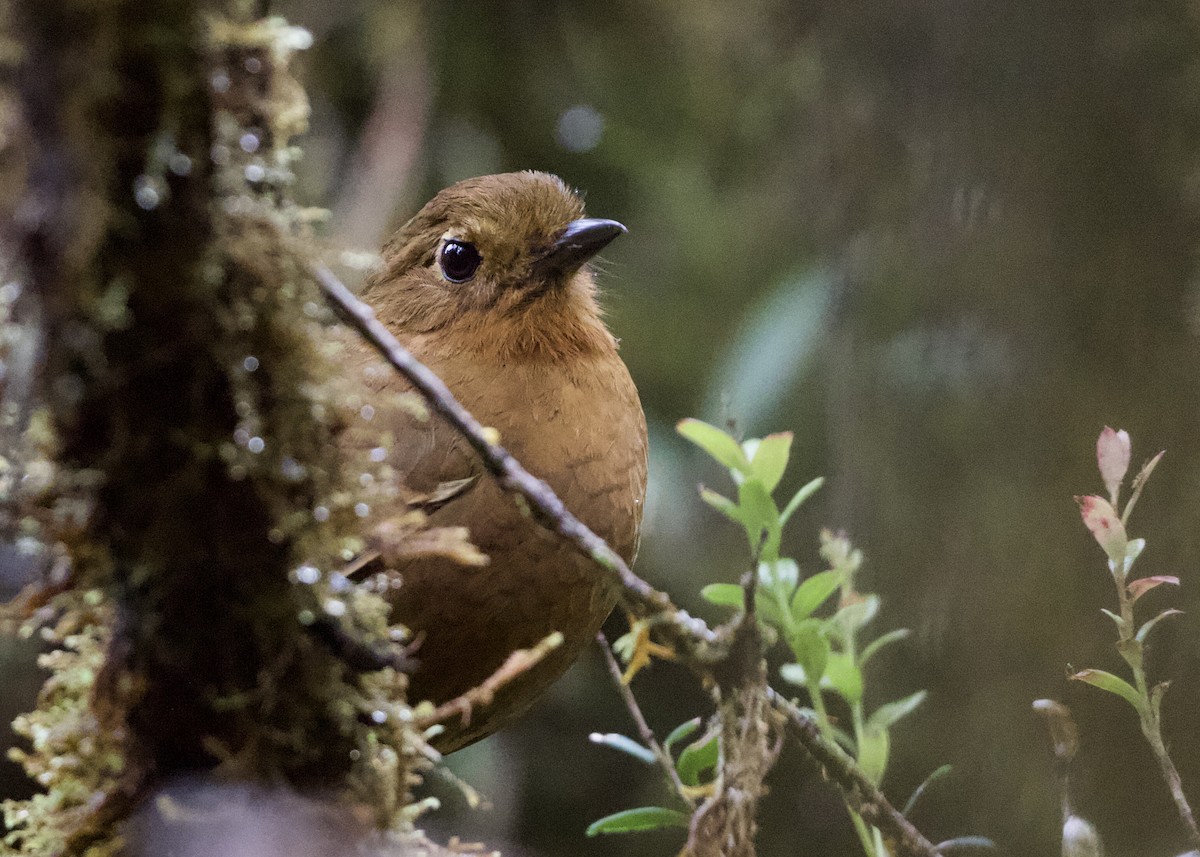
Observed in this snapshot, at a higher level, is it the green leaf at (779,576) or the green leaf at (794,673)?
the green leaf at (779,576)

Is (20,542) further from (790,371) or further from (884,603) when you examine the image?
(790,371)

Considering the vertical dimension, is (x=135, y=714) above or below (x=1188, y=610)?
above

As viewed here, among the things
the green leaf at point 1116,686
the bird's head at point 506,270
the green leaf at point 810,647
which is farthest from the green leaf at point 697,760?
the bird's head at point 506,270

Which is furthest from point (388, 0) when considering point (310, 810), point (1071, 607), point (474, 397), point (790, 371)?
point (310, 810)

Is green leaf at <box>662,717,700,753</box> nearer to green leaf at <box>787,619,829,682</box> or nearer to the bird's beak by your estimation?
green leaf at <box>787,619,829,682</box>

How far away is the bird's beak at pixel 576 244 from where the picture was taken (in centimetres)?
140

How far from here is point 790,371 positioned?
2242 millimetres

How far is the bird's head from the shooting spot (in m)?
1.41

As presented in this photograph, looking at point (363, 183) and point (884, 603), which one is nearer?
point (884, 603)

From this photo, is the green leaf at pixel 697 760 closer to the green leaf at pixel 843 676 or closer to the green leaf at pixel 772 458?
the green leaf at pixel 843 676

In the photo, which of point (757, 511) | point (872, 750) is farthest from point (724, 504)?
point (872, 750)

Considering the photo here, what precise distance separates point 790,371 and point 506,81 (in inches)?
43.5

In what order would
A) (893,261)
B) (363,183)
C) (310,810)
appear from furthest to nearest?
1. (363,183)
2. (893,261)
3. (310,810)

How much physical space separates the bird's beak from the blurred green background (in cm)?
38
